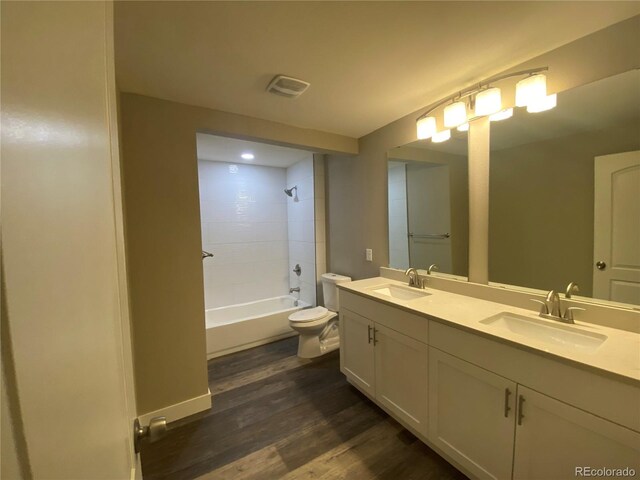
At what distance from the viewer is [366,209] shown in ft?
8.68

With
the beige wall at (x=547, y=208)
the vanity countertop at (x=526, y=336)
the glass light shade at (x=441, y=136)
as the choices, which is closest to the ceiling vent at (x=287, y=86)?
the glass light shade at (x=441, y=136)

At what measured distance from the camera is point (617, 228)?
4.17ft

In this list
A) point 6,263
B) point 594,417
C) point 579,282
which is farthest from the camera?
point 579,282

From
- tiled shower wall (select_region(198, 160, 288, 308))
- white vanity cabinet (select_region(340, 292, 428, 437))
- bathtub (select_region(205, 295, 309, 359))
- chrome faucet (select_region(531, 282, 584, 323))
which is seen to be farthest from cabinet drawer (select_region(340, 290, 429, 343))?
tiled shower wall (select_region(198, 160, 288, 308))

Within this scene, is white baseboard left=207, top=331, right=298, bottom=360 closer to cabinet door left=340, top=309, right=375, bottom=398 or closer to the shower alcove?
the shower alcove

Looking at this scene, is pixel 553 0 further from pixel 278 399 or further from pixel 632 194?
pixel 278 399

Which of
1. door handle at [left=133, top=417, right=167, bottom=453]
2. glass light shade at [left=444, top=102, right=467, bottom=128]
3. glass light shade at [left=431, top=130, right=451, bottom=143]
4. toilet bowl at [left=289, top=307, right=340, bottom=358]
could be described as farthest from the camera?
toilet bowl at [left=289, top=307, right=340, bottom=358]

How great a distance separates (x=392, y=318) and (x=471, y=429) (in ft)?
2.13

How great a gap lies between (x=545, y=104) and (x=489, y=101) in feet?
0.89

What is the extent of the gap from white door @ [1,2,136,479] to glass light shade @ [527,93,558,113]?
6.20 feet

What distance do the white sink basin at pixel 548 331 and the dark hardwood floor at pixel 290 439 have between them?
85 cm

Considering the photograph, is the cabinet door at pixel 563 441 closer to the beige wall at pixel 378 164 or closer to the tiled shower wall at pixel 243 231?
the beige wall at pixel 378 164

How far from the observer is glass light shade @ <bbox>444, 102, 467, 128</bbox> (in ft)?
5.62

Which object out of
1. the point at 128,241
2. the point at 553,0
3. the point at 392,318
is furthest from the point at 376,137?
the point at 128,241
